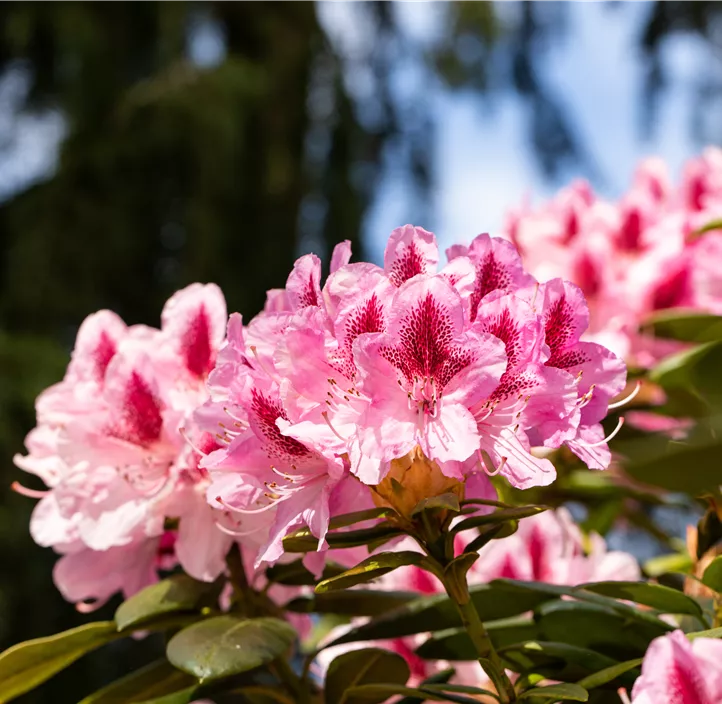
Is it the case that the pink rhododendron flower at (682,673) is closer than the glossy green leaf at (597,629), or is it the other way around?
the pink rhododendron flower at (682,673)

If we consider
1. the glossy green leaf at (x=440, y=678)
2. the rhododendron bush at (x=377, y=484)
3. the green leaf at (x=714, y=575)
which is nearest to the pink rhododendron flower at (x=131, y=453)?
the rhododendron bush at (x=377, y=484)

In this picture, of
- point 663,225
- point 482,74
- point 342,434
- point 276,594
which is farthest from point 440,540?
point 482,74

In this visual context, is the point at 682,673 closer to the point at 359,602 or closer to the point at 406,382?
the point at 406,382

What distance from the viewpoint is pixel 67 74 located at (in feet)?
10.8

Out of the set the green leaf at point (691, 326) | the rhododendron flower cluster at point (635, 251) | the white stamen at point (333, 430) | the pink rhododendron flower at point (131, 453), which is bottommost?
the white stamen at point (333, 430)

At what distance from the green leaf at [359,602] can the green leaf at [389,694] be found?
50 mm

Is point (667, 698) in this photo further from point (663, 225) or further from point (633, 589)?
point (663, 225)

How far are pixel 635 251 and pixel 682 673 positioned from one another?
1.93 ft

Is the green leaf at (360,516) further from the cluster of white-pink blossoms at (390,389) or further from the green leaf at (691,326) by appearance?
the green leaf at (691,326)

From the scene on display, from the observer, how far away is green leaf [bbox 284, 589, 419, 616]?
0.51m

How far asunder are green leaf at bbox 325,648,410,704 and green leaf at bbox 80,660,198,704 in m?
0.07

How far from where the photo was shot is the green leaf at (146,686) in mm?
463

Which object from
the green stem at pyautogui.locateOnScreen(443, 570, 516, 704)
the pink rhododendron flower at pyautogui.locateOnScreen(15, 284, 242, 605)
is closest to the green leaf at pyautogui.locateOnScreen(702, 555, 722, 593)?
the green stem at pyautogui.locateOnScreen(443, 570, 516, 704)

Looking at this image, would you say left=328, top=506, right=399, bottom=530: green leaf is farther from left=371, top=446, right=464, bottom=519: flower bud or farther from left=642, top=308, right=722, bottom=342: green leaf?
left=642, top=308, right=722, bottom=342: green leaf
